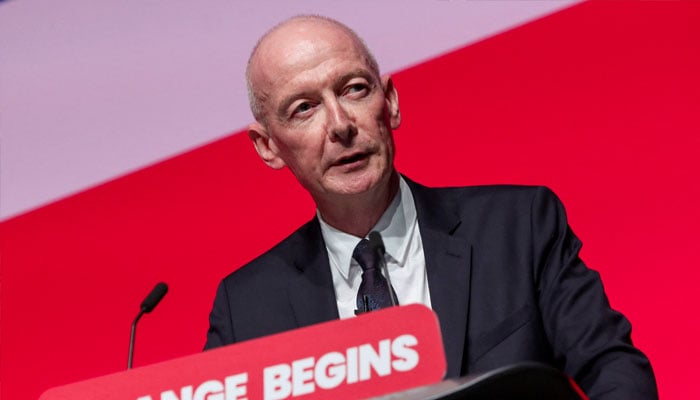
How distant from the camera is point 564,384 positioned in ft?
3.63

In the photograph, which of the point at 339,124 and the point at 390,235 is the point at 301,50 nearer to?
the point at 339,124

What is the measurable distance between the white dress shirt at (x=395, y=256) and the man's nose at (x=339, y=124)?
23cm

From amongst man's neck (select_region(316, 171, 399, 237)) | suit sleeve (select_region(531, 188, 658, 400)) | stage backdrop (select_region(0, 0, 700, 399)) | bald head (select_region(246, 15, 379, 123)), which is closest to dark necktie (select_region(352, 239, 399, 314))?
man's neck (select_region(316, 171, 399, 237))

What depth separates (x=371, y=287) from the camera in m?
2.01

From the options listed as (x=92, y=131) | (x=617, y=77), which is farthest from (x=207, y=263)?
(x=617, y=77)

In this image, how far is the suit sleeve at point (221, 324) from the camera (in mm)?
2191

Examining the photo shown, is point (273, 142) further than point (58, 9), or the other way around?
point (58, 9)

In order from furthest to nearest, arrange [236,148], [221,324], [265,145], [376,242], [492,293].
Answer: [236,148], [265,145], [221,324], [492,293], [376,242]

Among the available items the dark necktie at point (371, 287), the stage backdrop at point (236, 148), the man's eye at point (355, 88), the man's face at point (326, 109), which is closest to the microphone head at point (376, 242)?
the dark necktie at point (371, 287)

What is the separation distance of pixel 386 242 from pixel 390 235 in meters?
0.02

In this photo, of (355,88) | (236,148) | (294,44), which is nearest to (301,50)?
(294,44)

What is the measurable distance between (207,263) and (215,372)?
1529mm

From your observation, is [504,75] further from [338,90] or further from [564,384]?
[564,384]

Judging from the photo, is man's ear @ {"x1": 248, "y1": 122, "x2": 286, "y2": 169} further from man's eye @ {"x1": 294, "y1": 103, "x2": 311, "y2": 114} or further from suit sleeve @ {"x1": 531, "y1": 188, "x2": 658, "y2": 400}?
suit sleeve @ {"x1": 531, "y1": 188, "x2": 658, "y2": 400}
